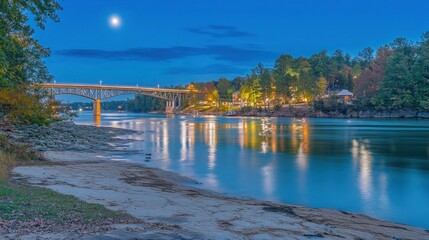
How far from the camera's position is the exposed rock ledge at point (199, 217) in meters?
9.23

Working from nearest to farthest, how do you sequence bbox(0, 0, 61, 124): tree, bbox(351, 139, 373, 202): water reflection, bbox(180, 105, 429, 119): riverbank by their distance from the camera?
bbox(351, 139, 373, 202): water reflection → bbox(0, 0, 61, 124): tree → bbox(180, 105, 429, 119): riverbank

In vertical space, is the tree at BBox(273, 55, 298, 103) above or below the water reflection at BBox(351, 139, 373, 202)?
above

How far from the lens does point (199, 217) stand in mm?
11062

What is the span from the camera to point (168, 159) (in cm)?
3039

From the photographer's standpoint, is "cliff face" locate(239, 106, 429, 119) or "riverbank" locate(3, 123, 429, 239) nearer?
"riverbank" locate(3, 123, 429, 239)

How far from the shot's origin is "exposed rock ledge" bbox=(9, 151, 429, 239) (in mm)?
9234

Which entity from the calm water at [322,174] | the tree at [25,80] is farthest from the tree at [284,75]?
the tree at [25,80]

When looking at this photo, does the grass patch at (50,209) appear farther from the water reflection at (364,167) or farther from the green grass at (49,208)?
the water reflection at (364,167)

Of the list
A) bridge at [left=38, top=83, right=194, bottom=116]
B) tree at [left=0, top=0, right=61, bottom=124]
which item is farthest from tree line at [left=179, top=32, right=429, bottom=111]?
tree at [left=0, top=0, right=61, bottom=124]

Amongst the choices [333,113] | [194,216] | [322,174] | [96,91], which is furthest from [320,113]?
[194,216]

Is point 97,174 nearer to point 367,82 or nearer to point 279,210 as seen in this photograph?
point 279,210

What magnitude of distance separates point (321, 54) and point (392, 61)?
224 feet

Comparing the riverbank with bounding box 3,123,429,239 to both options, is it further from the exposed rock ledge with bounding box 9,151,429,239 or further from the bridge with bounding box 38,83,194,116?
the bridge with bounding box 38,83,194,116

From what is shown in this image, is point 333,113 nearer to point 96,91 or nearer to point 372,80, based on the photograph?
point 372,80
